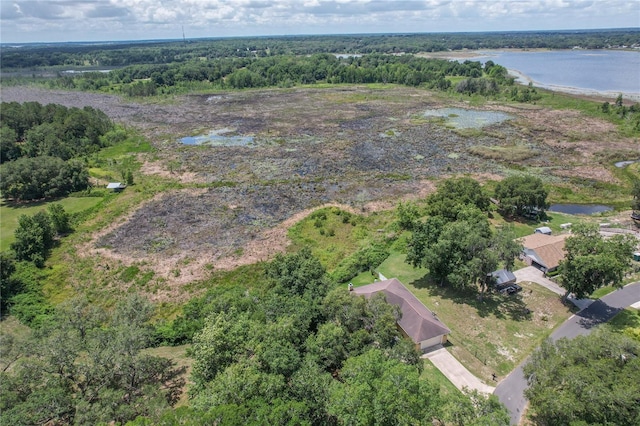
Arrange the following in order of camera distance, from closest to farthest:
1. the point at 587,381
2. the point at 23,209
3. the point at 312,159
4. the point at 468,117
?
the point at 587,381, the point at 23,209, the point at 312,159, the point at 468,117

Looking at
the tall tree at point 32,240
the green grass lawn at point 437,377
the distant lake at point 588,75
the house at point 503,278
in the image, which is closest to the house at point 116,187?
the tall tree at point 32,240

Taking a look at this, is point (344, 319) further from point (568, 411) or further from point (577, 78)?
point (577, 78)

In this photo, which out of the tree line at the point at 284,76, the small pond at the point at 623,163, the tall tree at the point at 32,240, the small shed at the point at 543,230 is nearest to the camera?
Result: the tall tree at the point at 32,240

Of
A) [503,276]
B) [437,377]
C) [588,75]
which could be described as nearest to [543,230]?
[503,276]

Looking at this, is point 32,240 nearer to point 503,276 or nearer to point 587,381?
point 503,276

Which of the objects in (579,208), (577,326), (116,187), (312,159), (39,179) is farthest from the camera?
(312,159)

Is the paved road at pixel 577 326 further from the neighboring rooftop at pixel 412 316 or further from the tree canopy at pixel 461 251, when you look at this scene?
the tree canopy at pixel 461 251
